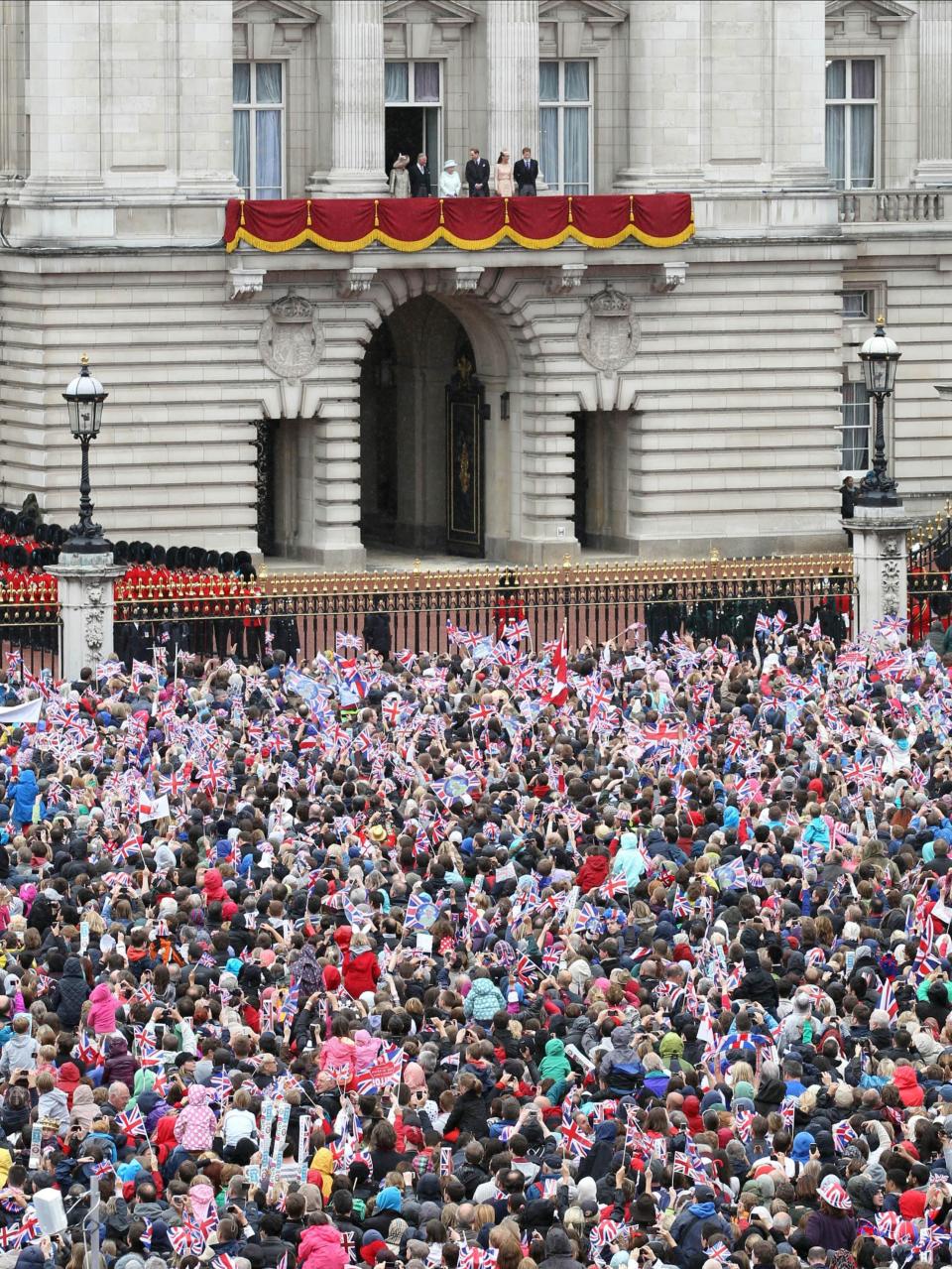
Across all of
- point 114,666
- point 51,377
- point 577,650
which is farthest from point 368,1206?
point 51,377

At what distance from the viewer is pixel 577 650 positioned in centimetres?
4175

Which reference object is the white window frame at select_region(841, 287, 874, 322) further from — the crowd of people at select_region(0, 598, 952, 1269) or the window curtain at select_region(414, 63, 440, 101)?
the crowd of people at select_region(0, 598, 952, 1269)

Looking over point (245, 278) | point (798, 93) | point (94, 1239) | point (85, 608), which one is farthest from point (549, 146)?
point (94, 1239)

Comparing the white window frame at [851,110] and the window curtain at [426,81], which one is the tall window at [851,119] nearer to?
the white window frame at [851,110]

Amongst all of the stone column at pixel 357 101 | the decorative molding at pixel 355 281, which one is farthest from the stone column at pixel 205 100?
the decorative molding at pixel 355 281

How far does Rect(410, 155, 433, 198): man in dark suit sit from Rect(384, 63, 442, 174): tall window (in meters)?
1.34

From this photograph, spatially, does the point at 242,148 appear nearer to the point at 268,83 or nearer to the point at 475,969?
the point at 268,83

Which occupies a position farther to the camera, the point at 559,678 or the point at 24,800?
the point at 559,678

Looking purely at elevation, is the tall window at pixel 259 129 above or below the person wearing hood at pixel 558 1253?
above

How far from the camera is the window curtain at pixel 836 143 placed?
62062 mm

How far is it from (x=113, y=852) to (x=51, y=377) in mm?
26065

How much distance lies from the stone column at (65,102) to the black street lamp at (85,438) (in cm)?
1197

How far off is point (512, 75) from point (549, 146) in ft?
6.56

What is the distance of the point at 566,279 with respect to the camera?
188ft
